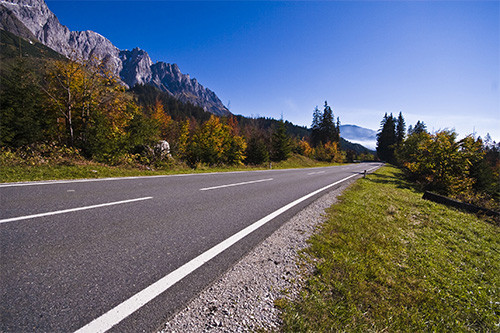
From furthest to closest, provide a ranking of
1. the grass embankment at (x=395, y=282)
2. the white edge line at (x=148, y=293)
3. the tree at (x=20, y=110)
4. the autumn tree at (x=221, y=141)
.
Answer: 1. the autumn tree at (x=221, y=141)
2. the tree at (x=20, y=110)
3. the grass embankment at (x=395, y=282)
4. the white edge line at (x=148, y=293)

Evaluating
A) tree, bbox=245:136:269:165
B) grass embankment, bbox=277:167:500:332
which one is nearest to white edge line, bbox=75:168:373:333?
grass embankment, bbox=277:167:500:332

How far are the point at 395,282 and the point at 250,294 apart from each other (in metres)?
2.10

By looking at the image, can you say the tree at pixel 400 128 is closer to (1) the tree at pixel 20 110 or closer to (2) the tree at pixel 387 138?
(2) the tree at pixel 387 138

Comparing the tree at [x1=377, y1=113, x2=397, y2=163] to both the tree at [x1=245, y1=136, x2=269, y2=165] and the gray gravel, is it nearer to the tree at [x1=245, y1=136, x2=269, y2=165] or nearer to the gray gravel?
the tree at [x1=245, y1=136, x2=269, y2=165]

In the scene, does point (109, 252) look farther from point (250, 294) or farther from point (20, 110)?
point (20, 110)

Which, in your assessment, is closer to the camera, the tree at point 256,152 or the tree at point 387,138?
the tree at point 256,152

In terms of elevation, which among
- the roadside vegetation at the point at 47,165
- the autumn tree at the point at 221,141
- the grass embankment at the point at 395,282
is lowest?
the grass embankment at the point at 395,282

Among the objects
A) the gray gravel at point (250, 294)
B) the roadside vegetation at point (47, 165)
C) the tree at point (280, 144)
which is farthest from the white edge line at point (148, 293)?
the tree at point (280, 144)

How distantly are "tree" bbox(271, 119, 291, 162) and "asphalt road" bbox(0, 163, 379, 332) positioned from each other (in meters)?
28.7

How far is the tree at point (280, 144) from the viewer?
1299 inches

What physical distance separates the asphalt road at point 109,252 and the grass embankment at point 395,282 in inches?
47.3

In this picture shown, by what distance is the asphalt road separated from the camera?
1.72m

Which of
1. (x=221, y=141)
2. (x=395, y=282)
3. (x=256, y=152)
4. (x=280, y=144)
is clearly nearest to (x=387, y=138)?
(x=280, y=144)

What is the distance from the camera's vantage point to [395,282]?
8.59 feet
